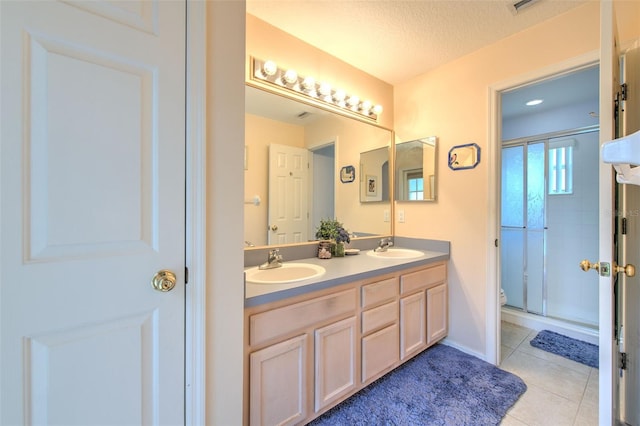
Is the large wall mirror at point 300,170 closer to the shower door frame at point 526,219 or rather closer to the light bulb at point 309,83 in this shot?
the light bulb at point 309,83

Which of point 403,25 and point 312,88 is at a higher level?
point 403,25

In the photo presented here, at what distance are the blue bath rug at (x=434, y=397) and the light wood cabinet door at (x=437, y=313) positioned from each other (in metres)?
0.19

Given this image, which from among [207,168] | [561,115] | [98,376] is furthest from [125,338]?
[561,115]

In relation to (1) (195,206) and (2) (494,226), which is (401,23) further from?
(1) (195,206)

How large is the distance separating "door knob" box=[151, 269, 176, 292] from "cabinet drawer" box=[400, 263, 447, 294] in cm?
141

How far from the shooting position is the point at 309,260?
75.0 inches

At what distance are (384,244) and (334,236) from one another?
23.4 inches

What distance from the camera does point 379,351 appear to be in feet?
5.47

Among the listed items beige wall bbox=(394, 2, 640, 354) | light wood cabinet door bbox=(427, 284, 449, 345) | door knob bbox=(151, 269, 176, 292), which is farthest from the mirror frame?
door knob bbox=(151, 269, 176, 292)

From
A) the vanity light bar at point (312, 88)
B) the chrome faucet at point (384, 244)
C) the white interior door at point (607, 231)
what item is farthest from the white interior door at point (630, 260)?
the vanity light bar at point (312, 88)

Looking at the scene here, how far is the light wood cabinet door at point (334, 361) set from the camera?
4.45 feet

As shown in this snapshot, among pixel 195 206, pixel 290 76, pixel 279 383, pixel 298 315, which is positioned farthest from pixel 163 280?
pixel 290 76

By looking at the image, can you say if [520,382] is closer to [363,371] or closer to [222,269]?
[363,371]

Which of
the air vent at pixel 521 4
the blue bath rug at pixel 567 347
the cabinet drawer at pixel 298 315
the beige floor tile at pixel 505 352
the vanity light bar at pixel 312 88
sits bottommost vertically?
the beige floor tile at pixel 505 352
